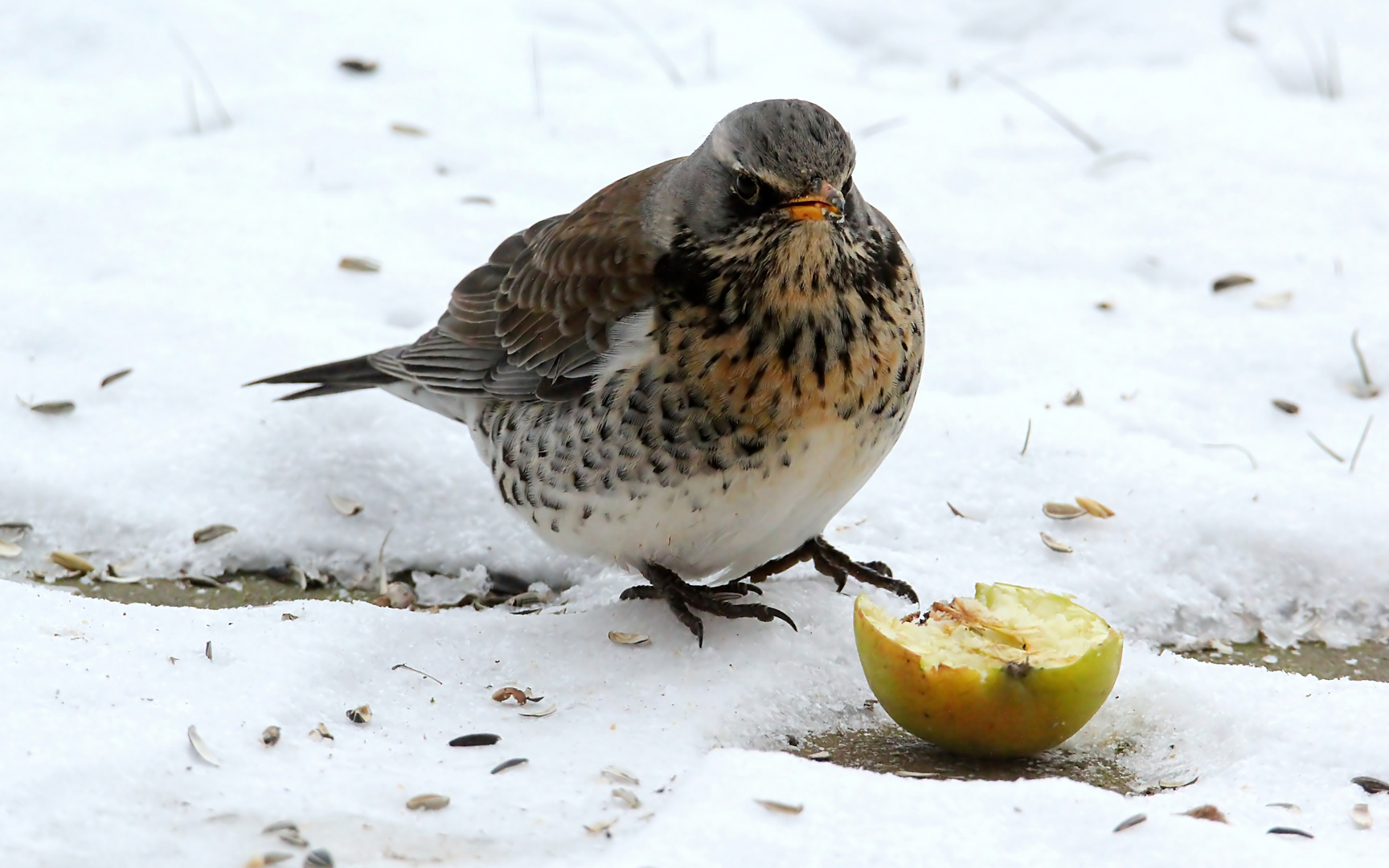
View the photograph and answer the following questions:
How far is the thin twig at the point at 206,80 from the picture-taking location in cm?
696

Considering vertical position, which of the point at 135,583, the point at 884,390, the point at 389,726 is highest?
the point at 884,390

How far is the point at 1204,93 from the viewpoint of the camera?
24.1 feet

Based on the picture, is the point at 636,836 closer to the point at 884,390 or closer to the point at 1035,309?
the point at 884,390

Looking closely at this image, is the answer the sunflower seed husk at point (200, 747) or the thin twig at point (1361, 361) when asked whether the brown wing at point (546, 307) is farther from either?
the thin twig at point (1361, 361)

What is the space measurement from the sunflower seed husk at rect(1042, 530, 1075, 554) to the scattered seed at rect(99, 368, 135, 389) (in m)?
3.12

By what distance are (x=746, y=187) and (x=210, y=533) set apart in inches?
84.0

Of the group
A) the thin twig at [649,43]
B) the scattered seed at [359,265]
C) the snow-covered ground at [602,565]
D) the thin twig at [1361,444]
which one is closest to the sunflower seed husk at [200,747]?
the snow-covered ground at [602,565]

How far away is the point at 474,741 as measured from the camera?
11.3 feet

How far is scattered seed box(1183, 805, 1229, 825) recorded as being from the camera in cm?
302

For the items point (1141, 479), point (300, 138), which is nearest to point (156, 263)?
point (300, 138)

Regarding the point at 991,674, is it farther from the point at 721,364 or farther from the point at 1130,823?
the point at 721,364

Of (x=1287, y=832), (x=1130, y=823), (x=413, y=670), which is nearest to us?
(x=1130, y=823)

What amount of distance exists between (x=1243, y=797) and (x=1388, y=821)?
28 centimetres

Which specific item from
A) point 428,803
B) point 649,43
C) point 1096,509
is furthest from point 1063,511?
point 649,43
